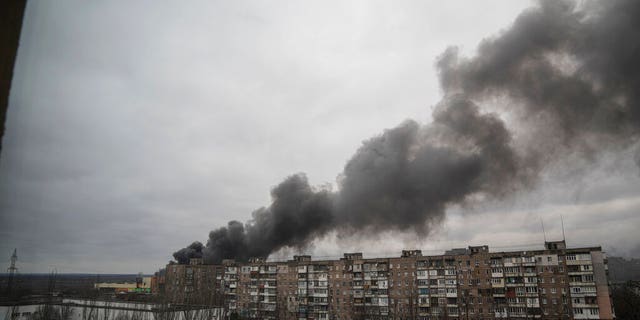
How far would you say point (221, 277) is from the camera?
163 feet

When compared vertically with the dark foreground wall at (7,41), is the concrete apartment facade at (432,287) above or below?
below

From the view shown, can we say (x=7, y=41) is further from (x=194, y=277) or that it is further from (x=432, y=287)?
(x=194, y=277)

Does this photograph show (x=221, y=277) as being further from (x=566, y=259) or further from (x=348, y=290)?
(x=566, y=259)

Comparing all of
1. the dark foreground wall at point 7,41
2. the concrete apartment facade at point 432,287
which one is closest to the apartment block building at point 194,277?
the concrete apartment facade at point 432,287

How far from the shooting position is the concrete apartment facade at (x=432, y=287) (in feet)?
107

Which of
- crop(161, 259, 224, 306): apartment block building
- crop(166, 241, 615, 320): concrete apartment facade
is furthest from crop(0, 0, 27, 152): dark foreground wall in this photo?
crop(161, 259, 224, 306): apartment block building

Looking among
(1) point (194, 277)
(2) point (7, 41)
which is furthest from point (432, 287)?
(2) point (7, 41)

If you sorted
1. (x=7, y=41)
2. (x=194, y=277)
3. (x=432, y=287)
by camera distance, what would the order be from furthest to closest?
(x=194, y=277) → (x=432, y=287) → (x=7, y=41)

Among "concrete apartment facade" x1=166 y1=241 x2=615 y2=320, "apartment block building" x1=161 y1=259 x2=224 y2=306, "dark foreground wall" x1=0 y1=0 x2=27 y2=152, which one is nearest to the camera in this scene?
"dark foreground wall" x1=0 y1=0 x2=27 y2=152

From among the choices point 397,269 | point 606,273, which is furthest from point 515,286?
point 397,269

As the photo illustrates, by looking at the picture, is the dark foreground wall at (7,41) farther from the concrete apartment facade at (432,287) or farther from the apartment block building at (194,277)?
the apartment block building at (194,277)

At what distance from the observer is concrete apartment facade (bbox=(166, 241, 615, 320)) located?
3247 centimetres

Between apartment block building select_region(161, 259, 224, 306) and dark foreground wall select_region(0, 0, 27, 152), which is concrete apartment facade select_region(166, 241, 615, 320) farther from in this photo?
dark foreground wall select_region(0, 0, 27, 152)

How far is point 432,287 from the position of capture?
37.0m
